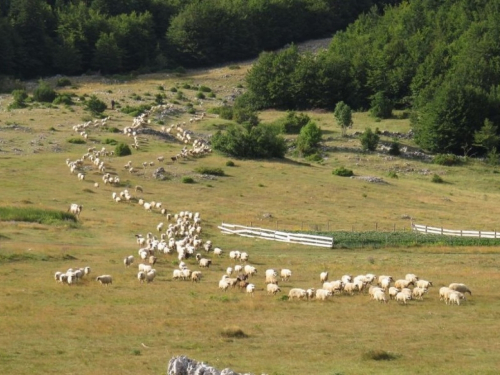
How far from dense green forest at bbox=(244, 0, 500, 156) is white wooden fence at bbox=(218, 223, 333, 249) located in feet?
164

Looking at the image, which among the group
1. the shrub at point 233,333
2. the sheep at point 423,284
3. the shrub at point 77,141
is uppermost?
the shrub at point 233,333

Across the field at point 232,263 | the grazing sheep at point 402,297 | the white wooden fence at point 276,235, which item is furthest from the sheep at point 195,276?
the white wooden fence at point 276,235

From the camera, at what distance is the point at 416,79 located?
436ft

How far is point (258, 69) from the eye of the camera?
446ft

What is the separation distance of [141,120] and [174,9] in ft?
260

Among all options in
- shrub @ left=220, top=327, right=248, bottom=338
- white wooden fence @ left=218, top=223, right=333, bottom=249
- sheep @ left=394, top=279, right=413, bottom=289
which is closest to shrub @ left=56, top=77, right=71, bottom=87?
white wooden fence @ left=218, top=223, right=333, bottom=249

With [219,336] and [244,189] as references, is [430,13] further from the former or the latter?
[219,336]

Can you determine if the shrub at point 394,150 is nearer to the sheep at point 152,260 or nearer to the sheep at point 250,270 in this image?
the sheep at point 152,260

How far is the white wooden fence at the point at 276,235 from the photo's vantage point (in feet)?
198

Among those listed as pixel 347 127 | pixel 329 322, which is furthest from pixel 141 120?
pixel 329 322

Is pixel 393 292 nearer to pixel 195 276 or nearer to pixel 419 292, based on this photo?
pixel 419 292

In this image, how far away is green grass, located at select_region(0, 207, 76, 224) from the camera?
6056 centimetres

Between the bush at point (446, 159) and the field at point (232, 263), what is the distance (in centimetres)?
127

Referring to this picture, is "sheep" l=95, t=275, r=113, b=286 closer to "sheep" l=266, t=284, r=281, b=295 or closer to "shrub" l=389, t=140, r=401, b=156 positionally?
"sheep" l=266, t=284, r=281, b=295
